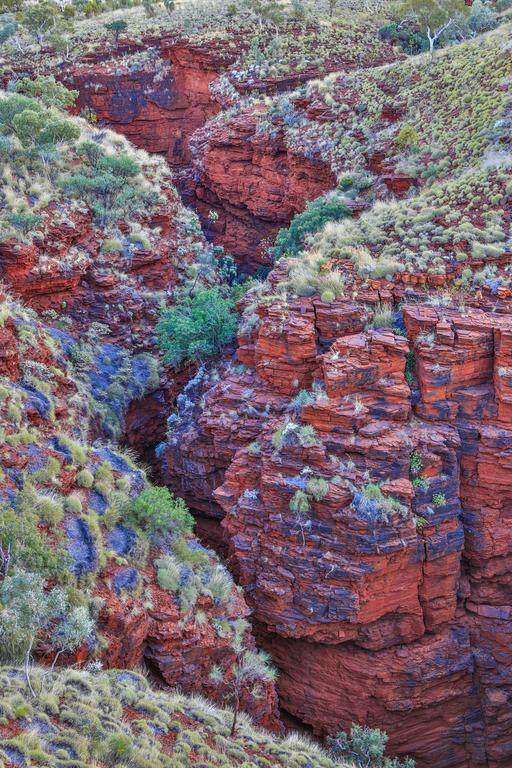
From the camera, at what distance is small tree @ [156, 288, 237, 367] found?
893 inches

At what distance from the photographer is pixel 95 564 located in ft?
45.5

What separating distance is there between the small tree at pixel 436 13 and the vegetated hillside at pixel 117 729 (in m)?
35.2

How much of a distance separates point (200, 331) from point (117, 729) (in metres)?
13.7

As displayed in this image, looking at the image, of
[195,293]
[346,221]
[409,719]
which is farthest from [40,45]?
[409,719]

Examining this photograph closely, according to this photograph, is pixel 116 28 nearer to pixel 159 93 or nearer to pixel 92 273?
pixel 159 93

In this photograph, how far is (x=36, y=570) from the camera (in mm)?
13047

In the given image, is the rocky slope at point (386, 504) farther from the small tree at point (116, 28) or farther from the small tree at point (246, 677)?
the small tree at point (116, 28)

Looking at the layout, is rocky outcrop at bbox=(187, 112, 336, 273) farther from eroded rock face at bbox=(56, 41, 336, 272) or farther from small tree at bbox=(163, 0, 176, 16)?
small tree at bbox=(163, 0, 176, 16)

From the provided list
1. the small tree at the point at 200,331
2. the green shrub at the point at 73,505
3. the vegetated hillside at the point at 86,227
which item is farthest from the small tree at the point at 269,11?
the green shrub at the point at 73,505

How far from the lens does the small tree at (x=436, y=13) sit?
125 feet

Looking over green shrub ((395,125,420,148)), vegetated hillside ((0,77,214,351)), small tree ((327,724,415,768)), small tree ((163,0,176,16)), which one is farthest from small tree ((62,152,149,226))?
small tree ((163,0,176,16))

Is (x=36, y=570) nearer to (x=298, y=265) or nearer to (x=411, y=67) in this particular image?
(x=298, y=265)

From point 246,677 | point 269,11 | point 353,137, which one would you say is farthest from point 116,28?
point 246,677

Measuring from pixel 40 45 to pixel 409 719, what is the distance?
42.3 m
